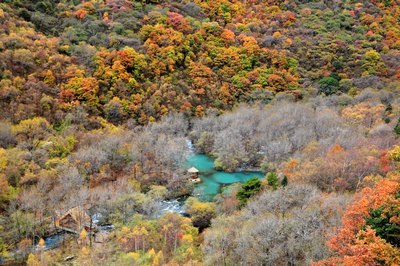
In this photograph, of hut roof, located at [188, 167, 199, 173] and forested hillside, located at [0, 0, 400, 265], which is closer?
forested hillside, located at [0, 0, 400, 265]

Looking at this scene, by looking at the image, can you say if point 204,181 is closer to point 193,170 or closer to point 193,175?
point 193,175

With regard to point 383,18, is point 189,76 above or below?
below

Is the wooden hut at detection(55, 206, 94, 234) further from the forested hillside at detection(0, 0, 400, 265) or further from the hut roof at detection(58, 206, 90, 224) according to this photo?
the forested hillside at detection(0, 0, 400, 265)

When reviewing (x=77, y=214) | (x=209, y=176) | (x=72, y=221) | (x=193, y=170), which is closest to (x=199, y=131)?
(x=209, y=176)

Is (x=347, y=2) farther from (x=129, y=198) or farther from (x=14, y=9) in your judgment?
(x=129, y=198)

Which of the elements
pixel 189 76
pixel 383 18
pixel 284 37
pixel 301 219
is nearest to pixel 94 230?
pixel 301 219

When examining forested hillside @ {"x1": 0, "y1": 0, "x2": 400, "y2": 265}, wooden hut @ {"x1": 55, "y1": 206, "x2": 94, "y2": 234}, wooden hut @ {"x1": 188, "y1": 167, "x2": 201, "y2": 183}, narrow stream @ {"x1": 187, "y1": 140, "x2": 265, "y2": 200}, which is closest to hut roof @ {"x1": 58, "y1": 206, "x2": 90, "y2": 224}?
wooden hut @ {"x1": 55, "y1": 206, "x2": 94, "y2": 234}
